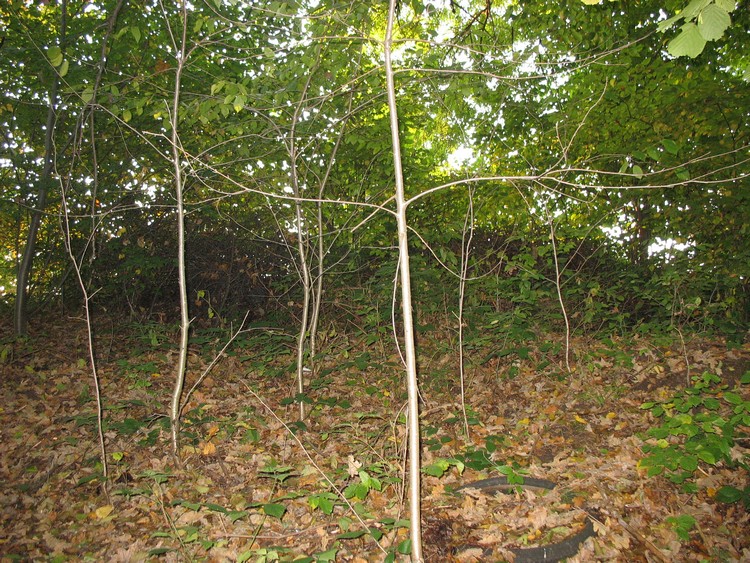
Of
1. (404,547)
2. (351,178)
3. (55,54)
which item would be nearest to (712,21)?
(404,547)

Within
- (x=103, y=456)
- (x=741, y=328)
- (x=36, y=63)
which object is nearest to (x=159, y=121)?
(x=36, y=63)

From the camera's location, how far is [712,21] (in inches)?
60.7

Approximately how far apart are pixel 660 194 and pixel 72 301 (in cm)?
866

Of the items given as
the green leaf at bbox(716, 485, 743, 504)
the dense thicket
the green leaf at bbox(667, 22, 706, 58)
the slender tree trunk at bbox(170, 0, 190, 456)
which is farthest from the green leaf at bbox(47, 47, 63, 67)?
the green leaf at bbox(716, 485, 743, 504)

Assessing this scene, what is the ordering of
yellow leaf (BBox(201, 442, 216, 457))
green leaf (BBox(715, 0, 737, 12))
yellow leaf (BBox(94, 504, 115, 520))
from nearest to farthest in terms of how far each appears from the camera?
green leaf (BBox(715, 0, 737, 12))
yellow leaf (BBox(94, 504, 115, 520))
yellow leaf (BBox(201, 442, 216, 457))

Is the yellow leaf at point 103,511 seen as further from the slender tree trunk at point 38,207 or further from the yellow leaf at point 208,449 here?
the slender tree trunk at point 38,207

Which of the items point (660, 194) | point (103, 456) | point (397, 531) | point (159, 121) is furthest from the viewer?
point (660, 194)

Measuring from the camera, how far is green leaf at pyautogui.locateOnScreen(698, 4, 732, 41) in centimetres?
151

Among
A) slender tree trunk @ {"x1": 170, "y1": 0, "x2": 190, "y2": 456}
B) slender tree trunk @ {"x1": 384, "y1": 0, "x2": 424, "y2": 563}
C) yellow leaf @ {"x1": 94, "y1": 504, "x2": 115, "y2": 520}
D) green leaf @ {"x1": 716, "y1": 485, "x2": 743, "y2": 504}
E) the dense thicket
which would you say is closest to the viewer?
slender tree trunk @ {"x1": 384, "y1": 0, "x2": 424, "y2": 563}

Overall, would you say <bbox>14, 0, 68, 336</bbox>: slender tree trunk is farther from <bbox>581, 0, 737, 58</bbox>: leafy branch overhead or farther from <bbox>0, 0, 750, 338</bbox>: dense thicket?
<bbox>581, 0, 737, 58</bbox>: leafy branch overhead

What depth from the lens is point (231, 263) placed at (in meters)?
6.29

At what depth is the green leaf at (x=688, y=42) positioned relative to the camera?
5.15 ft

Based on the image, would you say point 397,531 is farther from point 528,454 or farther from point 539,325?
point 539,325

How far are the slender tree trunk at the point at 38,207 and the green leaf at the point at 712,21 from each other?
584 cm
